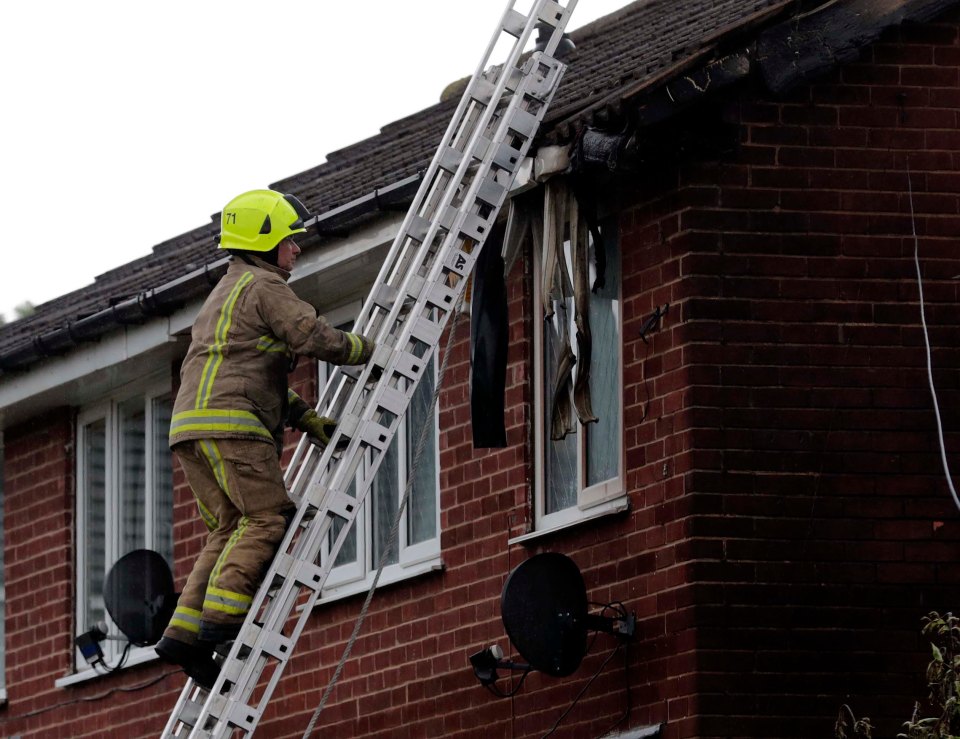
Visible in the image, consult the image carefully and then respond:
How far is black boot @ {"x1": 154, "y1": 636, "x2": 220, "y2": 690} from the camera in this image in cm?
1003

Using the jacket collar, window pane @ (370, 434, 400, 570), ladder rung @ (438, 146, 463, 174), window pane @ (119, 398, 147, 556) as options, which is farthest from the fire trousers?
window pane @ (119, 398, 147, 556)

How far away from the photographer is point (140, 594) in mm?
14352

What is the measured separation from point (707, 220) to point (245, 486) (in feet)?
8.14

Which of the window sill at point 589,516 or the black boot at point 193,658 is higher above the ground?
the window sill at point 589,516

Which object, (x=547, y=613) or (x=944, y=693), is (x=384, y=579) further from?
(x=944, y=693)

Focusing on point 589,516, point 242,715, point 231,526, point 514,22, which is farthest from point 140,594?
point 514,22

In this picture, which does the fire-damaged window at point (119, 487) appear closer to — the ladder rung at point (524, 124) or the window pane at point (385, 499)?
the window pane at point (385, 499)

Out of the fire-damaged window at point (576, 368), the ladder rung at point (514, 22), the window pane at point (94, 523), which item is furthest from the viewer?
the window pane at point (94, 523)

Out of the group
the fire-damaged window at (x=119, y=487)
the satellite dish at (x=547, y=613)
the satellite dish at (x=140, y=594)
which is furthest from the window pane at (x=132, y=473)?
the satellite dish at (x=547, y=613)

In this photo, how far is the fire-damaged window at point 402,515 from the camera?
42.8ft

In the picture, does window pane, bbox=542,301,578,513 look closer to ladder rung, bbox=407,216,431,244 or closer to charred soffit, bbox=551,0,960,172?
charred soffit, bbox=551,0,960,172

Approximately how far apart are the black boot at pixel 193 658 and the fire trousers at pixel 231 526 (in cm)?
3

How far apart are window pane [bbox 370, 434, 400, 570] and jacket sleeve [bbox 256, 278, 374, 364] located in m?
3.22

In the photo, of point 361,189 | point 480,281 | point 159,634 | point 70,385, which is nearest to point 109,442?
point 70,385
